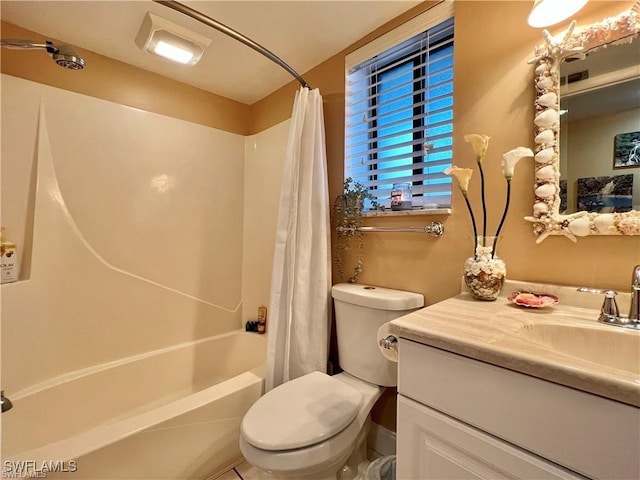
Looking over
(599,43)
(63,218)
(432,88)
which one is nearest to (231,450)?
(63,218)

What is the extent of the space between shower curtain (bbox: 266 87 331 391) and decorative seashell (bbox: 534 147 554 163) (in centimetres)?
91

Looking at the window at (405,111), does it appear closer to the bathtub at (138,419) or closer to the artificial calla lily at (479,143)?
the artificial calla lily at (479,143)

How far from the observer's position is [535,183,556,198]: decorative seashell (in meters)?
0.94

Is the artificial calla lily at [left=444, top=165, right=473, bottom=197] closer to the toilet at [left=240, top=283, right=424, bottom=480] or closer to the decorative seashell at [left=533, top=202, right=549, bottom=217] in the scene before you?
the decorative seashell at [left=533, top=202, right=549, bottom=217]

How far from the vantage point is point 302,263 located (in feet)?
4.97

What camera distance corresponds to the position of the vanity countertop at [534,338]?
0.48 meters

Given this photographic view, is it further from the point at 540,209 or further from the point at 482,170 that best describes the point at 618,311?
the point at 482,170

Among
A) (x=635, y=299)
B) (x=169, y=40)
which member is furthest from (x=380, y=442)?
(x=169, y=40)

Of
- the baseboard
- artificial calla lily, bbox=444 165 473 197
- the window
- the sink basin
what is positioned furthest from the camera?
the baseboard

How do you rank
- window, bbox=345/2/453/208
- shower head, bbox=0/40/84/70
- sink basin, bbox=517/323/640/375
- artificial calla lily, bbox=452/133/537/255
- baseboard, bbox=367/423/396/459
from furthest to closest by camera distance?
baseboard, bbox=367/423/396/459 → window, bbox=345/2/453/208 → shower head, bbox=0/40/84/70 → artificial calla lily, bbox=452/133/537/255 → sink basin, bbox=517/323/640/375

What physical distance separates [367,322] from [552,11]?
4.08 feet

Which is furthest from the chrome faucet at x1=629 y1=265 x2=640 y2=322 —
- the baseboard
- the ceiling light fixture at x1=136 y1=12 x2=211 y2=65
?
the ceiling light fixture at x1=136 y1=12 x2=211 y2=65

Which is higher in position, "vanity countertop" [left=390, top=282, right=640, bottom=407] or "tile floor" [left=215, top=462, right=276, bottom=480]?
"vanity countertop" [left=390, top=282, right=640, bottom=407]

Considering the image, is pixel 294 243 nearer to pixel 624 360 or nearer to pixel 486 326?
pixel 486 326
